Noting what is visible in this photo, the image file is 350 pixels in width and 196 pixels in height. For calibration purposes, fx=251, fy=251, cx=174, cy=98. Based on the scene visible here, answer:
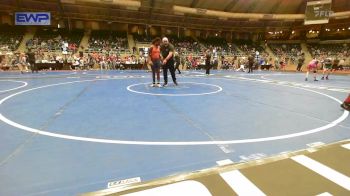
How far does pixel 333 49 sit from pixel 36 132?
1923 inches

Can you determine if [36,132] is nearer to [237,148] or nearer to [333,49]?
[237,148]

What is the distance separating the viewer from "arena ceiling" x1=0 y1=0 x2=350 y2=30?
2827 cm

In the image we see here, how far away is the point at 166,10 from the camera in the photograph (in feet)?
107

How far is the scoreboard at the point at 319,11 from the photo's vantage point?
27438 millimetres

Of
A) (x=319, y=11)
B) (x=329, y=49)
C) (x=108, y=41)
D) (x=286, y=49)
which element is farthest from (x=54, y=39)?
(x=329, y=49)

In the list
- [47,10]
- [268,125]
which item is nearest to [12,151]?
[268,125]

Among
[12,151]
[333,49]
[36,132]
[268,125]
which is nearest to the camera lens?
[12,151]

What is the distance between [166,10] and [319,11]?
17.9 meters

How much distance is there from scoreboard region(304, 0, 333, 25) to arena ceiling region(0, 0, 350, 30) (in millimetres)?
9895

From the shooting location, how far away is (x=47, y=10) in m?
29.2

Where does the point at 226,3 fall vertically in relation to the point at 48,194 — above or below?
above

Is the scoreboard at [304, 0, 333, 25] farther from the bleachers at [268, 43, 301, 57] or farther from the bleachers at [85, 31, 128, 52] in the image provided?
the bleachers at [85, 31, 128, 52]

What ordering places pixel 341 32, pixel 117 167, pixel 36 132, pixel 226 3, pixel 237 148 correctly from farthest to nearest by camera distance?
pixel 341 32 → pixel 226 3 → pixel 36 132 → pixel 237 148 → pixel 117 167
